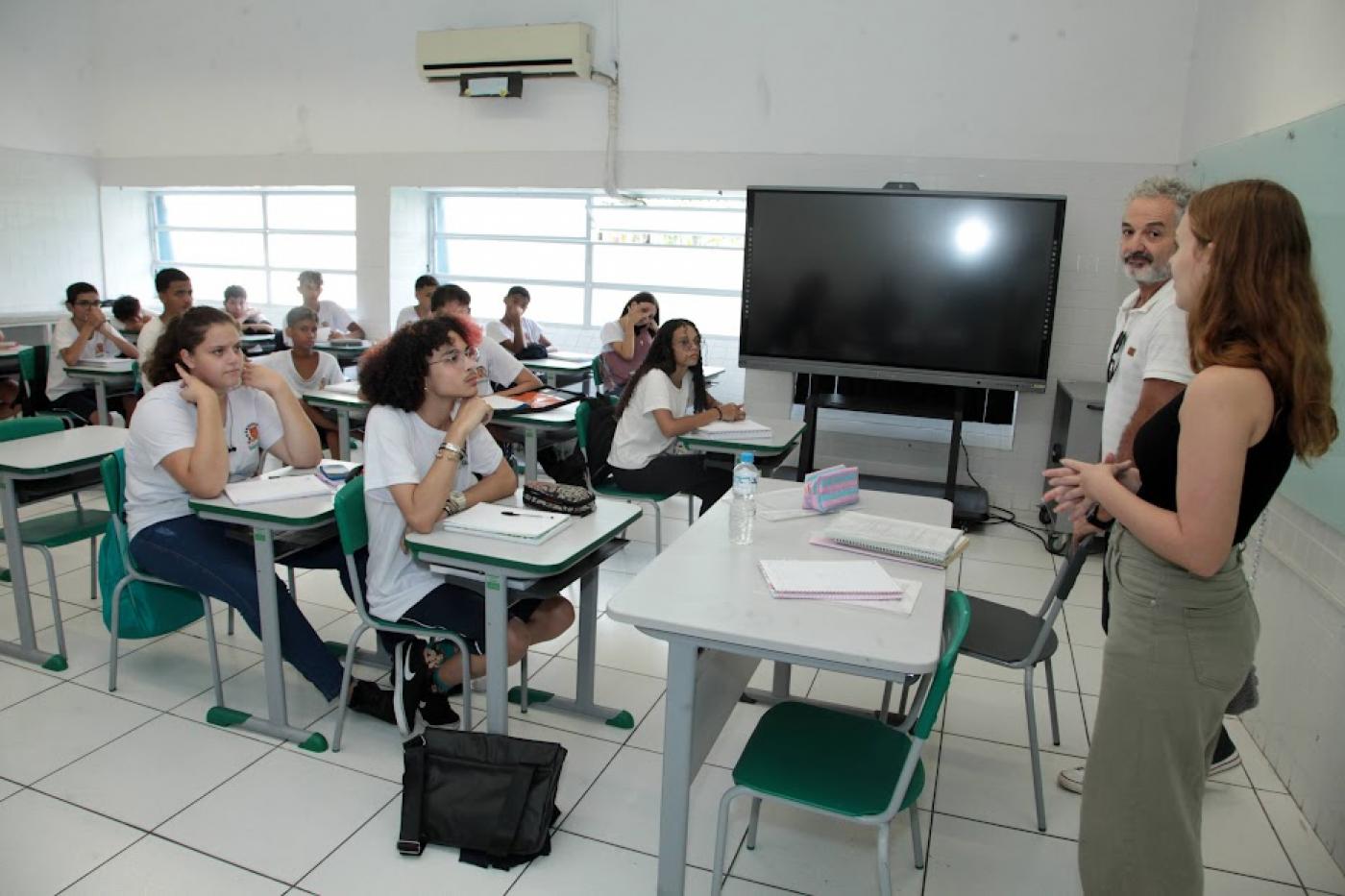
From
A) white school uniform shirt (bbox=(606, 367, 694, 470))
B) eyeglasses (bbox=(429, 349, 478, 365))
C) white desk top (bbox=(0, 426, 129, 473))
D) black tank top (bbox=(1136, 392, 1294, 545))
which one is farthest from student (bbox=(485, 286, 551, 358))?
→ black tank top (bbox=(1136, 392, 1294, 545))

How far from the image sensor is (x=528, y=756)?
7.27 ft

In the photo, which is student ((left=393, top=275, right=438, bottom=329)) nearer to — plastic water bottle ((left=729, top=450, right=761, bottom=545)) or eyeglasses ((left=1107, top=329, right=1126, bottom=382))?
→ plastic water bottle ((left=729, top=450, right=761, bottom=545))

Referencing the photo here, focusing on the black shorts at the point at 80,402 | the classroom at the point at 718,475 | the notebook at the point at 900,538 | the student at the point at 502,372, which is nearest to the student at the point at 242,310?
the classroom at the point at 718,475

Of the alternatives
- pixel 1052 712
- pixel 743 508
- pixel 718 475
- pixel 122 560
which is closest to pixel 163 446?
pixel 122 560

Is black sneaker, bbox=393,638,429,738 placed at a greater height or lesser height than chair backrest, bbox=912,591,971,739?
lesser

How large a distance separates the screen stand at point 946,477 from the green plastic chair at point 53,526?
359 centimetres

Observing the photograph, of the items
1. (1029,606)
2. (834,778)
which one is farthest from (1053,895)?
(1029,606)

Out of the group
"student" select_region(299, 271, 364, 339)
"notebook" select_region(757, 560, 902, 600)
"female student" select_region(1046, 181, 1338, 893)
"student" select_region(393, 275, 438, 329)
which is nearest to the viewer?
"female student" select_region(1046, 181, 1338, 893)

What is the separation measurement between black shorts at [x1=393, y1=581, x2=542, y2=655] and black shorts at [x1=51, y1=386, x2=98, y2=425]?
4.19m

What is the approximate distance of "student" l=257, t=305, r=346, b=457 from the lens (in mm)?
5059

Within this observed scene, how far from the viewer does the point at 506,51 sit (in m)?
6.28

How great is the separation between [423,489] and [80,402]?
4.48 m

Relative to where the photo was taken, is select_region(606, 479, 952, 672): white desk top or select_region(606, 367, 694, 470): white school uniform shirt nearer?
select_region(606, 479, 952, 672): white desk top

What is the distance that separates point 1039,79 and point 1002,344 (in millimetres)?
1668
